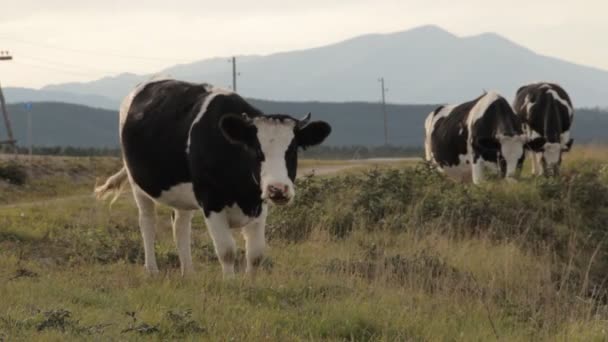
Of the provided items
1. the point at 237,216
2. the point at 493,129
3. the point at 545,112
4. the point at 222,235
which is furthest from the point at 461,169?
the point at 222,235

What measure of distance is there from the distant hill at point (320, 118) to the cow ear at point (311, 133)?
388 feet

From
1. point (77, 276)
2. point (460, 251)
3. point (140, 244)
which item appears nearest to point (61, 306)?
point (77, 276)

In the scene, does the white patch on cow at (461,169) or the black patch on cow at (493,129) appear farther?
the white patch on cow at (461,169)

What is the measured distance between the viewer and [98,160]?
31109mm

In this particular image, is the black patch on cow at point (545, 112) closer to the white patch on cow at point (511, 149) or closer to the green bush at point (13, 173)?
the white patch on cow at point (511, 149)

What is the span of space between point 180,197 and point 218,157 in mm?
1025

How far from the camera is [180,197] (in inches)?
373

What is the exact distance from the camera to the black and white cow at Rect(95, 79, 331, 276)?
835cm

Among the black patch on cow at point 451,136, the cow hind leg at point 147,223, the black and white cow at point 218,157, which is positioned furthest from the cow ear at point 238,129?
the black patch on cow at point 451,136

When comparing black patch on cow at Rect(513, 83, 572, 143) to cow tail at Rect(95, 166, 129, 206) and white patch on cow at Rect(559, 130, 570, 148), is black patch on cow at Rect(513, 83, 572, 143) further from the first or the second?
cow tail at Rect(95, 166, 129, 206)

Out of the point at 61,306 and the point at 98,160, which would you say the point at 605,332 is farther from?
the point at 98,160

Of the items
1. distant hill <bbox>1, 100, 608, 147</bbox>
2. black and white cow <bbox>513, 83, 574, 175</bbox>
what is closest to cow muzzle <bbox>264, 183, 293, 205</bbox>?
black and white cow <bbox>513, 83, 574, 175</bbox>

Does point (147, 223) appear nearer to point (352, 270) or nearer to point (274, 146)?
point (352, 270)

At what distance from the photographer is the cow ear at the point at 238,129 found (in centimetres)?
836
